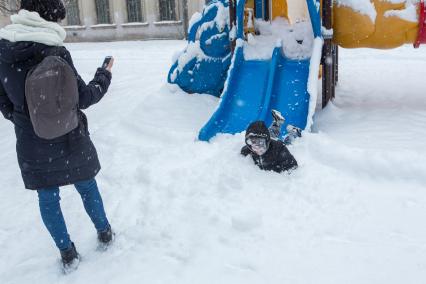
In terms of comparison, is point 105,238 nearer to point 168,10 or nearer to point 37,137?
point 37,137

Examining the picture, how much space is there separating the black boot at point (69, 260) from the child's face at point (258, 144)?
1691 mm

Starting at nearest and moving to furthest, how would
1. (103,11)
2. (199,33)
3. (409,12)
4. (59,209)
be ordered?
(59,209)
(409,12)
(199,33)
(103,11)

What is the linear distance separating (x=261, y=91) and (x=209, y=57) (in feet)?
4.58

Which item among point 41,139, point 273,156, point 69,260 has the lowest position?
point 69,260

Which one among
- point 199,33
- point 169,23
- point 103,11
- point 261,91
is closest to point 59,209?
point 261,91

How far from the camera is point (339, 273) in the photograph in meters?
2.46

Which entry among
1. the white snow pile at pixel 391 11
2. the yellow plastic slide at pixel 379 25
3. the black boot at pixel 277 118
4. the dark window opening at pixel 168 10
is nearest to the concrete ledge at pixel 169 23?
the dark window opening at pixel 168 10

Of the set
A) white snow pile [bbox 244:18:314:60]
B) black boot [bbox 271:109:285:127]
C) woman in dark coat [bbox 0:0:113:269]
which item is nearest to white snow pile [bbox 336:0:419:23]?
white snow pile [bbox 244:18:314:60]

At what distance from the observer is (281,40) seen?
5492mm

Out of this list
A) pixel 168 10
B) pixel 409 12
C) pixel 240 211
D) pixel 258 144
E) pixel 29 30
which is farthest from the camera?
→ pixel 168 10

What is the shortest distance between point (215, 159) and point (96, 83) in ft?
5.09

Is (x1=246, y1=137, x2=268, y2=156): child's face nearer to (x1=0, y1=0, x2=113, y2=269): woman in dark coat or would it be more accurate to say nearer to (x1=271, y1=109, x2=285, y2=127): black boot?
(x1=271, y1=109, x2=285, y2=127): black boot

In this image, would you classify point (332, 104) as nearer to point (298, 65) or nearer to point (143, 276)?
point (298, 65)

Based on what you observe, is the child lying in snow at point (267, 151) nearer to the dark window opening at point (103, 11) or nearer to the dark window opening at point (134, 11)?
the dark window opening at point (134, 11)
